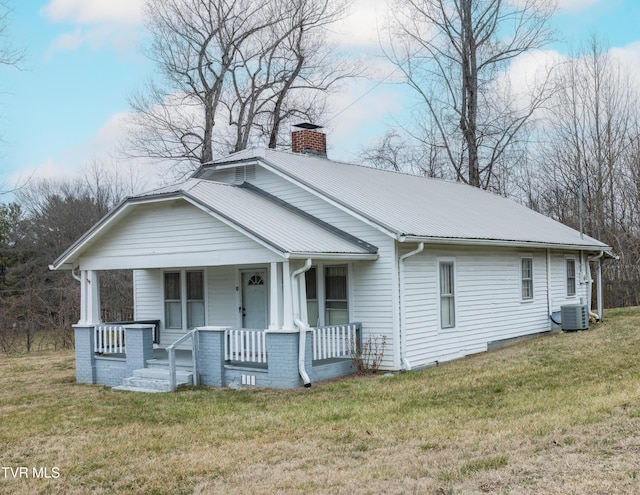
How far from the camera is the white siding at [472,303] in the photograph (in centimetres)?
1427

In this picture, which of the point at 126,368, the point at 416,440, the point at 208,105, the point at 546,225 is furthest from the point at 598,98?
the point at 416,440

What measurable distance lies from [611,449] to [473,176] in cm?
2471

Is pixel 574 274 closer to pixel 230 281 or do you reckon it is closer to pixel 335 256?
pixel 230 281

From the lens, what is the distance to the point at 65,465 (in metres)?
7.76

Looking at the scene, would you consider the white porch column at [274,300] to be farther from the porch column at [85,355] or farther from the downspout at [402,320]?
the porch column at [85,355]

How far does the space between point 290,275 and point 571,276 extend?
500 inches

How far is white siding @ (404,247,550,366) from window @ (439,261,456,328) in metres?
0.12

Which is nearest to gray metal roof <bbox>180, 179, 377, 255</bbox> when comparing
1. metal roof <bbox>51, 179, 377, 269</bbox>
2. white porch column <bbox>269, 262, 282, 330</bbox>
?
metal roof <bbox>51, 179, 377, 269</bbox>

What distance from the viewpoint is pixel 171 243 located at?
13750 millimetres

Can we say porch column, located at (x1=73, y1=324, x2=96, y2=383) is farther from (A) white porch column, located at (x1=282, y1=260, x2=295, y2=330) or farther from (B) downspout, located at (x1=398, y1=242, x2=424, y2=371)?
(B) downspout, located at (x1=398, y1=242, x2=424, y2=371)

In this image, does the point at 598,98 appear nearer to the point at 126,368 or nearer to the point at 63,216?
the point at 126,368

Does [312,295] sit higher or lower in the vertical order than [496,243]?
lower

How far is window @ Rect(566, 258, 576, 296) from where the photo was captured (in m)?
21.6

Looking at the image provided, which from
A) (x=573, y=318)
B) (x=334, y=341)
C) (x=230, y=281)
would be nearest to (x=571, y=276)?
(x=573, y=318)
